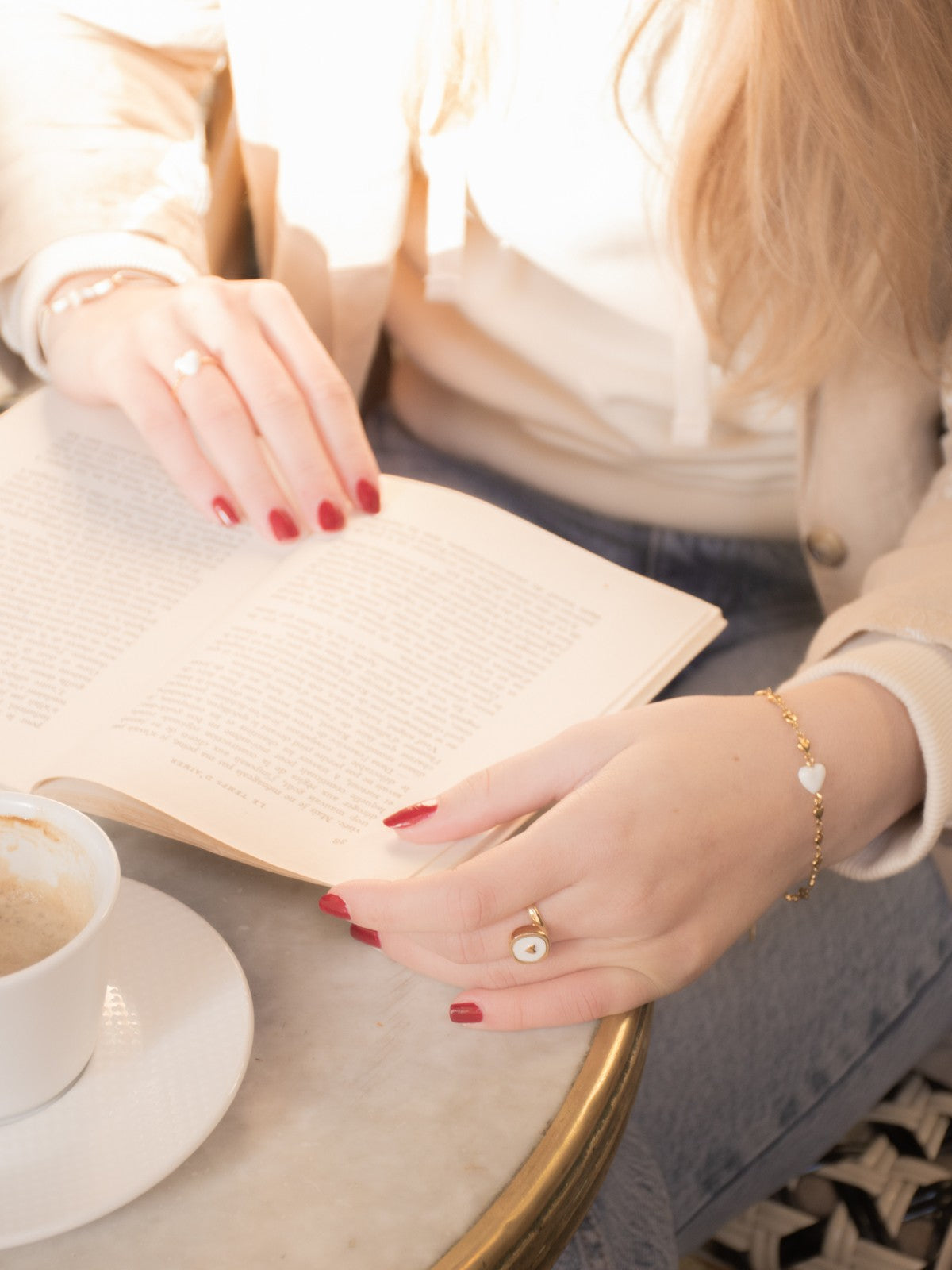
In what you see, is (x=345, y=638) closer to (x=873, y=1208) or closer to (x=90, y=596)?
(x=90, y=596)

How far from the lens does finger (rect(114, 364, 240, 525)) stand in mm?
705

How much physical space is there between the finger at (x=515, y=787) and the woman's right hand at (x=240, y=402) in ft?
0.78

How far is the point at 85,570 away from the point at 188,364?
0.15 meters

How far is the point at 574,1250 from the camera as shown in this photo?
1.98 ft

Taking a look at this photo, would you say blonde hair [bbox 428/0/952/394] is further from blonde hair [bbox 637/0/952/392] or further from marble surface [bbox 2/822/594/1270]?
marble surface [bbox 2/822/594/1270]

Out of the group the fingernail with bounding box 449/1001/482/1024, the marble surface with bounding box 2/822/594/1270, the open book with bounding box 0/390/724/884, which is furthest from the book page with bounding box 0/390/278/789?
the fingernail with bounding box 449/1001/482/1024

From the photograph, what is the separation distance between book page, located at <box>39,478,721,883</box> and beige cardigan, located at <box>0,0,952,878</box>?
0.74 feet

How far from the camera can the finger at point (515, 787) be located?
1.68 feet

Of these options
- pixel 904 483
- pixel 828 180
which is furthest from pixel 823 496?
pixel 828 180

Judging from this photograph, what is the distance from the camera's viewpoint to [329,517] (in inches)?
27.4

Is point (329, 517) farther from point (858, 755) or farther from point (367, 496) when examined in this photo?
point (858, 755)

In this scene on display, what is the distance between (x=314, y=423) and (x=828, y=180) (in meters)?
0.37

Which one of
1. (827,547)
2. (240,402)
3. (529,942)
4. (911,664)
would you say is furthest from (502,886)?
(827,547)

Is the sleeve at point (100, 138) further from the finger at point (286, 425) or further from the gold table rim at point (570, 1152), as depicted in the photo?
the gold table rim at point (570, 1152)
